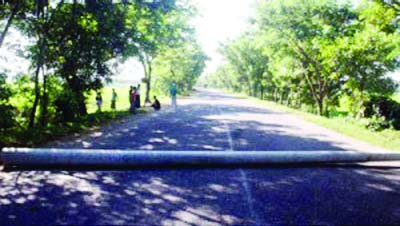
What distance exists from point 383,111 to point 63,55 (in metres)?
17.7

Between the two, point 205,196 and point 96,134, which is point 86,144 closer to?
point 96,134

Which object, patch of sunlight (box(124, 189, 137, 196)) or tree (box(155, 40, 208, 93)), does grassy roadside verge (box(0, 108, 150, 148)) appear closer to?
patch of sunlight (box(124, 189, 137, 196))

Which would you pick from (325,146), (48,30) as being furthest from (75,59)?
(325,146)

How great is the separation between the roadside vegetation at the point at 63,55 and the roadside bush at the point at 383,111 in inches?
483

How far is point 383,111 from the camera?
72.0 feet

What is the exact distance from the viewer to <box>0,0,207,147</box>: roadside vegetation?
1366 cm

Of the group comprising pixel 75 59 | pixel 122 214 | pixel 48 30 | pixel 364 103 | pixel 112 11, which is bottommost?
pixel 122 214

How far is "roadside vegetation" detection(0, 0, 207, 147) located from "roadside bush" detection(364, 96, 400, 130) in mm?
12278

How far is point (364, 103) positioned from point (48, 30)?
1904 cm

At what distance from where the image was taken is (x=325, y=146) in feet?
41.0

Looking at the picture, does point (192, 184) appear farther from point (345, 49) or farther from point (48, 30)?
point (345, 49)

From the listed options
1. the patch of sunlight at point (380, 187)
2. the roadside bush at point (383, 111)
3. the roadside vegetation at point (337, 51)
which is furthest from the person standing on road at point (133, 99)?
the patch of sunlight at point (380, 187)

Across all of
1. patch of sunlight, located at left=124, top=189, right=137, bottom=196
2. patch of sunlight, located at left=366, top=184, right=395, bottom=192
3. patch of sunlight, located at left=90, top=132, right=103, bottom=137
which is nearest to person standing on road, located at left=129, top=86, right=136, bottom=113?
patch of sunlight, located at left=90, top=132, right=103, bottom=137

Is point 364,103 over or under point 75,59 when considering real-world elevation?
under
